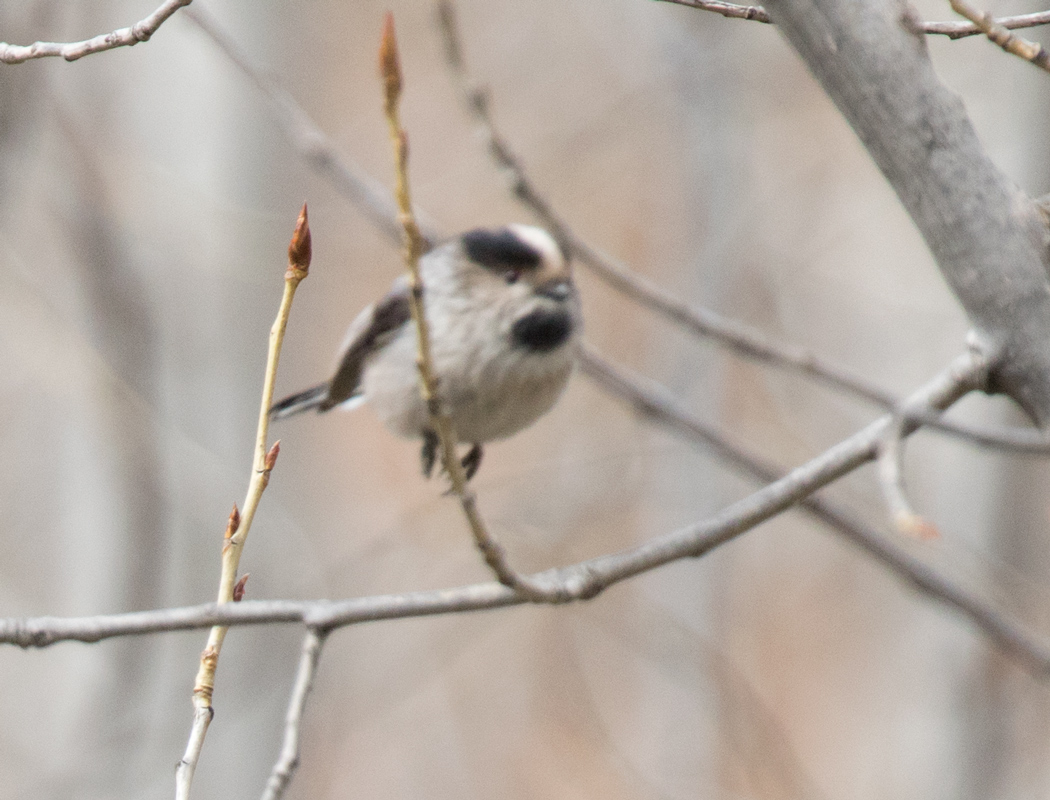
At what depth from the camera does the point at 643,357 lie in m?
5.71

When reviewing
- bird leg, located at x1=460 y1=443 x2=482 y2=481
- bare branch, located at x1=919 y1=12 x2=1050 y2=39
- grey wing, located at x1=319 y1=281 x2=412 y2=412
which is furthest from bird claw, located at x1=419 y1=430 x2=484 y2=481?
bare branch, located at x1=919 y1=12 x2=1050 y2=39

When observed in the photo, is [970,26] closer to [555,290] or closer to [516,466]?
[555,290]

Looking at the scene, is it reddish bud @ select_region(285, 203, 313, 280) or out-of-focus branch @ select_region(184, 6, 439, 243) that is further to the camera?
out-of-focus branch @ select_region(184, 6, 439, 243)

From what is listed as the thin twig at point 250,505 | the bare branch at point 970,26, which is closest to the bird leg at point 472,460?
the thin twig at point 250,505

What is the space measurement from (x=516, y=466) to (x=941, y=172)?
578cm

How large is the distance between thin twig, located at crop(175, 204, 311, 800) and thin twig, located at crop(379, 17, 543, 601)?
0.40 feet

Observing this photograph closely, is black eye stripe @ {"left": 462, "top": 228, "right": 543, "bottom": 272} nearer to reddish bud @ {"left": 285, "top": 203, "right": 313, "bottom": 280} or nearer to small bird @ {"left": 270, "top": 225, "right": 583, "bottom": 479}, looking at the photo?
small bird @ {"left": 270, "top": 225, "right": 583, "bottom": 479}

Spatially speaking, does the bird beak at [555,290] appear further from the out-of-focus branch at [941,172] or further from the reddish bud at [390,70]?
the reddish bud at [390,70]

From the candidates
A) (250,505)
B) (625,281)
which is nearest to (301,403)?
(625,281)

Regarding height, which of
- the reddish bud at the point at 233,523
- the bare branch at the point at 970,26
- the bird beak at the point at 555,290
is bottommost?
the bird beak at the point at 555,290

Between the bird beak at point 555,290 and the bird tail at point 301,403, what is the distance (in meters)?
0.64

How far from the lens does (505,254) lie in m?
2.01

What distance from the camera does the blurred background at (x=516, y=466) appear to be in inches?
122

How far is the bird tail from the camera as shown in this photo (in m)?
2.36
